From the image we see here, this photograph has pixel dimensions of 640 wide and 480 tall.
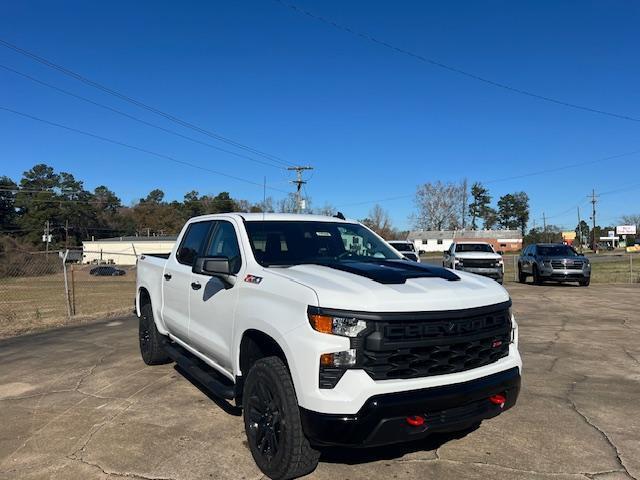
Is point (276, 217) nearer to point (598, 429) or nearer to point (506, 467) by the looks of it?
point (506, 467)

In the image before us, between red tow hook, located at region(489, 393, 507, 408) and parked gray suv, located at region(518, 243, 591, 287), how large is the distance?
17.6 m

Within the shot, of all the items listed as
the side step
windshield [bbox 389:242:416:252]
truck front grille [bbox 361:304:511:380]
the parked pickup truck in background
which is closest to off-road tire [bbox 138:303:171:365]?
the side step

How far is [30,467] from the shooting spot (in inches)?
153

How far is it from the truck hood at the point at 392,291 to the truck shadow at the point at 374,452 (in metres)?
1.26

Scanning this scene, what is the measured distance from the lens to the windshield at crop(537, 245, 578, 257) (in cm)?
2053

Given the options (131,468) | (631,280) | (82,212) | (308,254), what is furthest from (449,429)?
(82,212)

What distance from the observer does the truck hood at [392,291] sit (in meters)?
3.21

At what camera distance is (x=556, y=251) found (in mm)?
20906

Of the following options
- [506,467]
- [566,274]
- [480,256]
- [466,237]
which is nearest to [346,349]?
[506,467]

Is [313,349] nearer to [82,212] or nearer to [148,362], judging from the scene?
[148,362]

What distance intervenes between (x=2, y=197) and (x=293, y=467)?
374ft

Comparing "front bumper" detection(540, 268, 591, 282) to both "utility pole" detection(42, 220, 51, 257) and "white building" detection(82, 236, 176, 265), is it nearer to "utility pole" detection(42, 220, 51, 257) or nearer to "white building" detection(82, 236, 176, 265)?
"white building" detection(82, 236, 176, 265)

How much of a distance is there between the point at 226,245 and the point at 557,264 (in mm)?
17806

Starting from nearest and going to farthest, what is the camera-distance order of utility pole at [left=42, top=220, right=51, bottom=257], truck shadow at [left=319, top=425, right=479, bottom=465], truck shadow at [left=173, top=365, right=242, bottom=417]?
truck shadow at [left=319, top=425, right=479, bottom=465], truck shadow at [left=173, top=365, right=242, bottom=417], utility pole at [left=42, top=220, right=51, bottom=257]
